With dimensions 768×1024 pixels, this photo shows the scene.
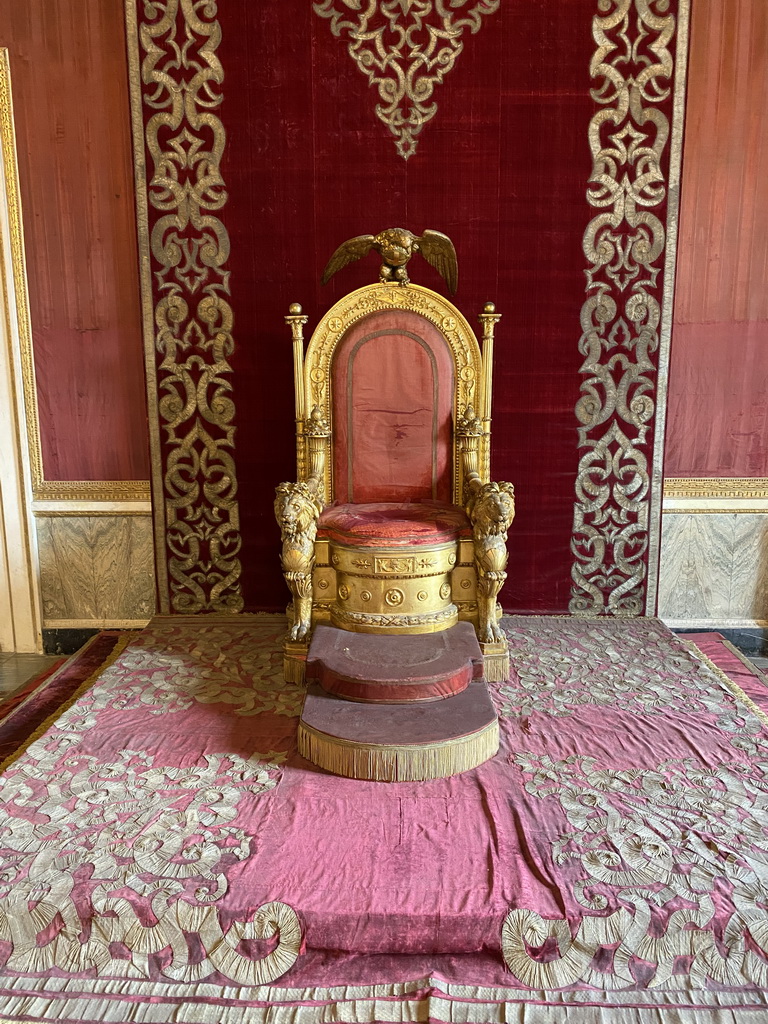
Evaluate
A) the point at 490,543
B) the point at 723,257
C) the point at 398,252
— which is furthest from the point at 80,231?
the point at 723,257

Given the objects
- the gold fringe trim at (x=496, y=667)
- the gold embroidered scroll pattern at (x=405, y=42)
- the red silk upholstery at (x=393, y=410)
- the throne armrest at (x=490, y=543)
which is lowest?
the gold fringe trim at (x=496, y=667)

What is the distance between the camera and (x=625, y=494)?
12.6 ft

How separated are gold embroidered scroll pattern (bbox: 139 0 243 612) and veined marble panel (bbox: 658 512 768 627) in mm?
2286

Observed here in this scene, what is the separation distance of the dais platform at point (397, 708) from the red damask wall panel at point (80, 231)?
1.79 m

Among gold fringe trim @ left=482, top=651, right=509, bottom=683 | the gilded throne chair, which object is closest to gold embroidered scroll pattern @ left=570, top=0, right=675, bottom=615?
the gilded throne chair

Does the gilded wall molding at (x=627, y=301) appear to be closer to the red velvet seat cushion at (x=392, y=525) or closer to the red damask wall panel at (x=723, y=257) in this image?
the red damask wall panel at (x=723, y=257)

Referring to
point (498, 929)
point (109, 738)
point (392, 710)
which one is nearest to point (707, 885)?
point (498, 929)

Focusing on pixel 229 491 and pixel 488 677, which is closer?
pixel 488 677

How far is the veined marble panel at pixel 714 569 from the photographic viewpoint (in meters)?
3.85

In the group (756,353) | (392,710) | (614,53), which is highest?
(614,53)

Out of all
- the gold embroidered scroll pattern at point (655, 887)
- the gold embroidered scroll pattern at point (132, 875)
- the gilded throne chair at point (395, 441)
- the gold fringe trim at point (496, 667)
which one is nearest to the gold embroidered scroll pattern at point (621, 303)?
the gilded throne chair at point (395, 441)

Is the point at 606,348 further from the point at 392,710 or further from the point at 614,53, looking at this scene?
the point at 392,710

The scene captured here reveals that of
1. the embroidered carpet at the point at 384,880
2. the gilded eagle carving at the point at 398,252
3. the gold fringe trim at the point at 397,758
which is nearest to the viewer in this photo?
the embroidered carpet at the point at 384,880

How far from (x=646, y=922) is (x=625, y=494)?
240 cm
